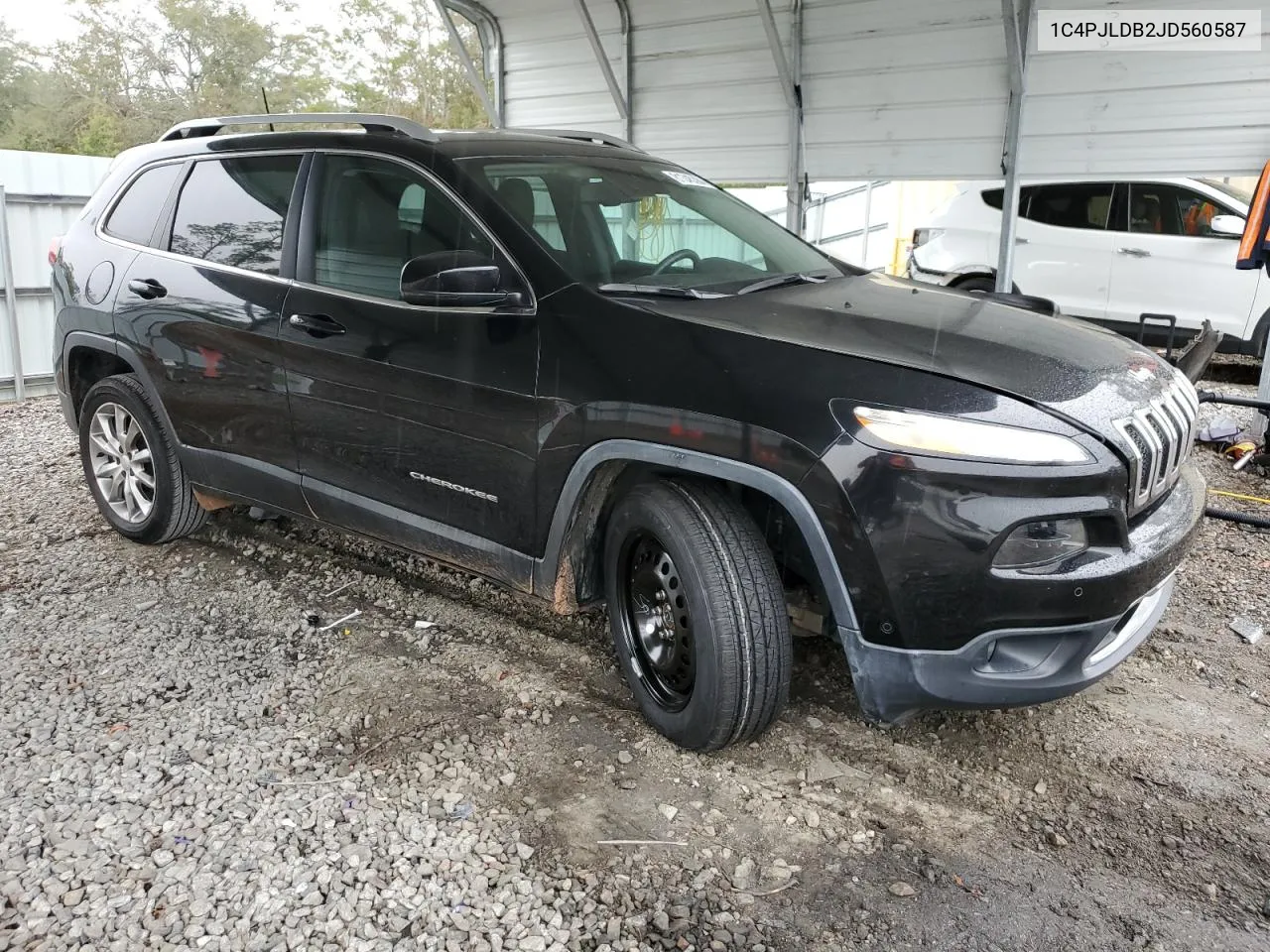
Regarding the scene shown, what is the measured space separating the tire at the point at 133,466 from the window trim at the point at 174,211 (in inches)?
24.0

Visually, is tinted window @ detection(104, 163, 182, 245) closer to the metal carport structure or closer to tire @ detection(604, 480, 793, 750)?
tire @ detection(604, 480, 793, 750)

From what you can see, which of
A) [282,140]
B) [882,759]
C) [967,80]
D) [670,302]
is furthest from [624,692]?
[967,80]

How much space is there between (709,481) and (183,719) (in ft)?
6.00

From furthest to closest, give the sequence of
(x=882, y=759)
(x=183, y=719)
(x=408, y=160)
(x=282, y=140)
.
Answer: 1. (x=282, y=140)
2. (x=408, y=160)
3. (x=183, y=719)
4. (x=882, y=759)

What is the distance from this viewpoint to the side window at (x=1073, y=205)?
8656 millimetres

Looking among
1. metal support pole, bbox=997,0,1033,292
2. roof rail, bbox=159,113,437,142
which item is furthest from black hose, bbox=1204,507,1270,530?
roof rail, bbox=159,113,437,142

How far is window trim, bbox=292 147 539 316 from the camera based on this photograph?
2.96 meters

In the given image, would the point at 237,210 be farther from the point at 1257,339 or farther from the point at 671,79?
the point at 1257,339

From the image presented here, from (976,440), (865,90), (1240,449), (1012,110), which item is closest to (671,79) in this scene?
(865,90)

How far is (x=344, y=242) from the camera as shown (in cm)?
343

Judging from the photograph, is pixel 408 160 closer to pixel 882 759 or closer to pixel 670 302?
pixel 670 302

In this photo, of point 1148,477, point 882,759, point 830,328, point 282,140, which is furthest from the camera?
point 282,140

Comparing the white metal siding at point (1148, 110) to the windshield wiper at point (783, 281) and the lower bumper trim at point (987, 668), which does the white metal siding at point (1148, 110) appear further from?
the lower bumper trim at point (987, 668)

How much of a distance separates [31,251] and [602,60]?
18.5 ft
